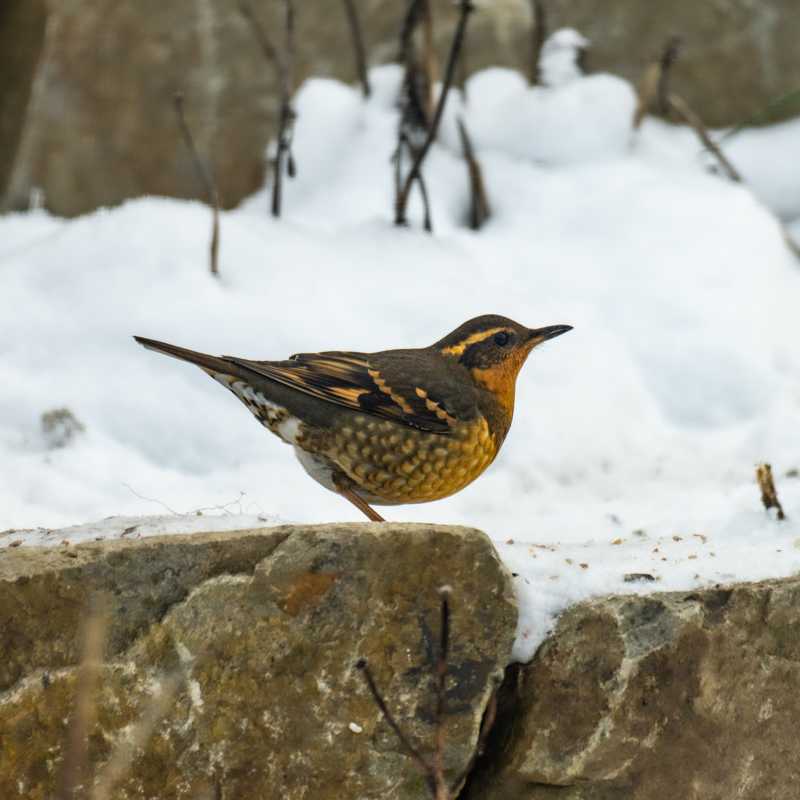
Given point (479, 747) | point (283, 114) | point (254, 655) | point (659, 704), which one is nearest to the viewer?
point (254, 655)

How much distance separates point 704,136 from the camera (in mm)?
7812

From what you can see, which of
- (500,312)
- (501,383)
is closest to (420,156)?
(500,312)

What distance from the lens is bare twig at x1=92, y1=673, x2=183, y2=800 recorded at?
3461mm

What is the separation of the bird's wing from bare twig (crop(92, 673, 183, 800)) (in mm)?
1383

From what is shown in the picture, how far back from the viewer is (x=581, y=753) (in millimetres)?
3898

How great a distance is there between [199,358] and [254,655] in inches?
50.8

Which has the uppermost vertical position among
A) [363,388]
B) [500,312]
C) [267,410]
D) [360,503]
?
[363,388]

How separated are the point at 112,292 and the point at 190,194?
1.61m

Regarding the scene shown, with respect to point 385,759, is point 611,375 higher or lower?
lower

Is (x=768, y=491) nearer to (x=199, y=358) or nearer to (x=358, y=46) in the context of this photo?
(x=199, y=358)

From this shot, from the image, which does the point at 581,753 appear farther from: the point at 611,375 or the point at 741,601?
the point at 611,375

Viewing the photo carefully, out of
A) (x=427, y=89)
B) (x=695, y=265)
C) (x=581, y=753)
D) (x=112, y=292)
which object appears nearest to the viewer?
(x=581, y=753)

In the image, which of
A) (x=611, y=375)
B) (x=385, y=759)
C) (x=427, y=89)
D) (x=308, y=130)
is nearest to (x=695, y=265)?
(x=611, y=375)

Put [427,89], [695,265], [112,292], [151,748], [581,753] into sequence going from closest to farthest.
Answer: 1. [151,748]
2. [581,753]
3. [112,292]
4. [695,265]
5. [427,89]
